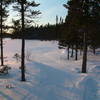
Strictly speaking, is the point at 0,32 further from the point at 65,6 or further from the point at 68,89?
the point at 68,89

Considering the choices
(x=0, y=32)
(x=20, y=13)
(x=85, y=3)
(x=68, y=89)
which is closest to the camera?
(x=68, y=89)

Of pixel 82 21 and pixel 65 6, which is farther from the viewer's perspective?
pixel 65 6

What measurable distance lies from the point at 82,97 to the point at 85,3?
40.6 ft

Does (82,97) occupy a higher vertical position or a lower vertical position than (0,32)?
lower

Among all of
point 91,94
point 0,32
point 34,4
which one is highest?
point 34,4

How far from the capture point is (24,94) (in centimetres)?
1490

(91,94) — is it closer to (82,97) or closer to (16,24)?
(82,97)

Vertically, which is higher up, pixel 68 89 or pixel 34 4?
pixel 34 4

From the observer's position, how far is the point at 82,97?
15562 millimetres

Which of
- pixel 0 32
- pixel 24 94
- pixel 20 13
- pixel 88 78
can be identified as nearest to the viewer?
pixel 24 94

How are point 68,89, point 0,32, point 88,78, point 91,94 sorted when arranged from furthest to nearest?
point 0,32, point 88,78, point 68,89, point 91,94

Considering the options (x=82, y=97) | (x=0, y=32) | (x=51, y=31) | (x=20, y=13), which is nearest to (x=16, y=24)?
(x=20, y=13)

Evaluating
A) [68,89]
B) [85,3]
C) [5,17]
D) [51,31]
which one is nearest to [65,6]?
[85,3]

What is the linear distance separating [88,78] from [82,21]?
6.66m
